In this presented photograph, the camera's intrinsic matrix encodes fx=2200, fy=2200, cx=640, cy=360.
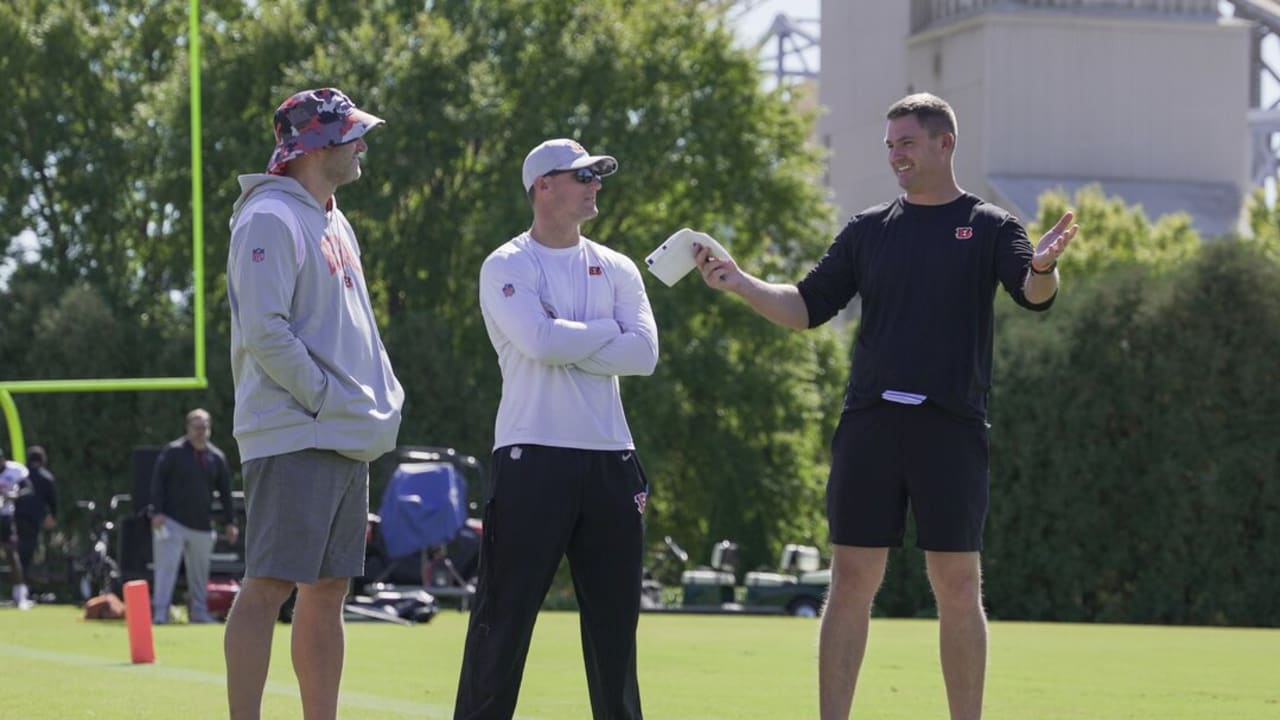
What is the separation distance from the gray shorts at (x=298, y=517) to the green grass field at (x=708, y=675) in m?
2.81

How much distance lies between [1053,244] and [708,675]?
5.98 metres

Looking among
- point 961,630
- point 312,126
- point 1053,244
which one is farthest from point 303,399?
point 1053,244

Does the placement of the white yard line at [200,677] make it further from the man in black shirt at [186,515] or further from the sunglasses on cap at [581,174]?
the man in black shirt at [186,515]

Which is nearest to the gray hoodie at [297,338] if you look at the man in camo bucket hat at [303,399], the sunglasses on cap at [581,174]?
the man in camo bucket hat at [303,399]

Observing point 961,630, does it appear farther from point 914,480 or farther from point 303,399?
point 303,399

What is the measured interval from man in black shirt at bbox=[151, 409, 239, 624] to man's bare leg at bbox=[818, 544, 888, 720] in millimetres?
13205

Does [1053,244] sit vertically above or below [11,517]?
above

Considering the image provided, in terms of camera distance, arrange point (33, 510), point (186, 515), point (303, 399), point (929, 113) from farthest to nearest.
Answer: point (33, 510) < point (186, 515) < point (929, 113) < point (303, 399)

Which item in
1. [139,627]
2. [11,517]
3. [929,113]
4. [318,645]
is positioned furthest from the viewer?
[11,517]

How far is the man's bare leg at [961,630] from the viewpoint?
702 centimetres

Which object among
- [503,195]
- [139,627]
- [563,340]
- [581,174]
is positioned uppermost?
[503,195]

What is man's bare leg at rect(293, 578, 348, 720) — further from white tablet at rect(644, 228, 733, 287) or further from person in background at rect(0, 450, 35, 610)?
person in background at rect(0, 450, 35, 610)

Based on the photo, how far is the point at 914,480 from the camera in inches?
277

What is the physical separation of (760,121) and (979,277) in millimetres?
33210
